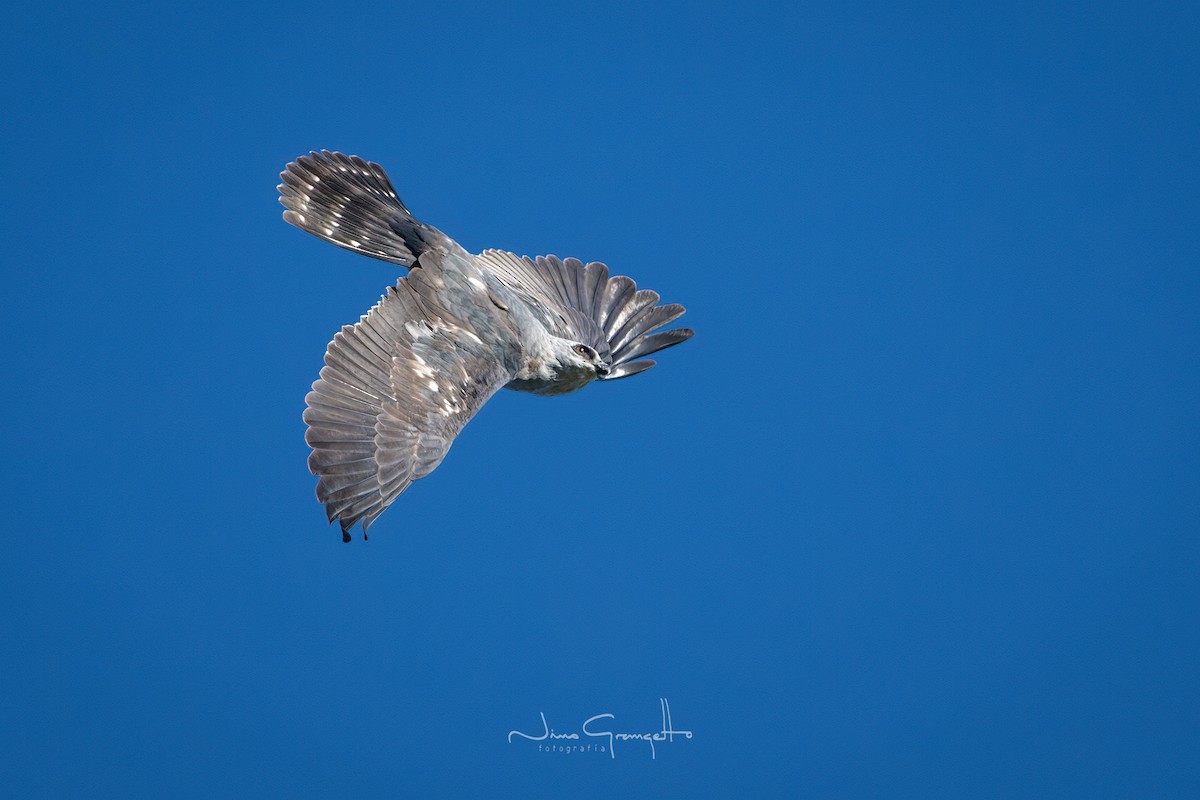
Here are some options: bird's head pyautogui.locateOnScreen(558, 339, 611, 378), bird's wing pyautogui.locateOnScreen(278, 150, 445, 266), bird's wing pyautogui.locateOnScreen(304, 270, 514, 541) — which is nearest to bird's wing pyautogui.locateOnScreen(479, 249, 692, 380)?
bird's head pyautogui.locateOnScreen(558, 339, 611, 378)

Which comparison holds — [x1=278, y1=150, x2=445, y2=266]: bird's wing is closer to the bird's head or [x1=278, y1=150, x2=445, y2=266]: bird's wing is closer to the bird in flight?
the bird in flight

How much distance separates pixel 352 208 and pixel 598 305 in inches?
91.8

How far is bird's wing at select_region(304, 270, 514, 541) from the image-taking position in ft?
26.4

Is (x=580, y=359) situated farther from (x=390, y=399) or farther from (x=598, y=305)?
(x=390, y=399)

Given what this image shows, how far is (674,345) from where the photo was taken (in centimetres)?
1117

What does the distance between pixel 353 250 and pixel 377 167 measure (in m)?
0.60

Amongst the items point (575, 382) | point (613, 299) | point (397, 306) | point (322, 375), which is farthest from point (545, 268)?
point (322, 375)

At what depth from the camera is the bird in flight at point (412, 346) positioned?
8133mm

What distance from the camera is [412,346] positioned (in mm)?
8672

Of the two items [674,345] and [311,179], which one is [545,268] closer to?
[674,345]

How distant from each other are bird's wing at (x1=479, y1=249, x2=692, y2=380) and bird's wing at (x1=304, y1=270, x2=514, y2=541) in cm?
187

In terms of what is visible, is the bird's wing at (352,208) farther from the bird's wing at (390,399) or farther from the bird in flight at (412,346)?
the bird's wing at (390,399)

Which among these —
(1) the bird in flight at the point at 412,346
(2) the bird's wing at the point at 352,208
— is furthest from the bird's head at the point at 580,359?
(2) the bird's wing at the point at 352,208

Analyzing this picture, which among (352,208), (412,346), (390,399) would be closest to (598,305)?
(352,208)
